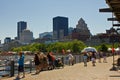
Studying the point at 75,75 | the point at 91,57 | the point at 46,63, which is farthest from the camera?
the point at 91,57

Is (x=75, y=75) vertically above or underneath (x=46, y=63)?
underneath

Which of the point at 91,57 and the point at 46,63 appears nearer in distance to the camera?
the point at 46,63

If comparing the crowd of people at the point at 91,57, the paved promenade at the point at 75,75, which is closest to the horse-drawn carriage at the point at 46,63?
the paved promenade at the point at 75,75

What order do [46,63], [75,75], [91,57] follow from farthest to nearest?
[91,57] → [46,63] → [75,75]

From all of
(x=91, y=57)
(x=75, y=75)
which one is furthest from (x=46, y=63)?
(x=91, y=57)

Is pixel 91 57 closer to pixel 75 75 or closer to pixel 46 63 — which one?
pixel 46 63

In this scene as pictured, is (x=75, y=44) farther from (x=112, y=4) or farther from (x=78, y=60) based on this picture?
(x=112, y=4)

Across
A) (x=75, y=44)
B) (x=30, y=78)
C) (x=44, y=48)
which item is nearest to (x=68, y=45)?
(x=75, y=44)

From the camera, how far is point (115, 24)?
82.5ft

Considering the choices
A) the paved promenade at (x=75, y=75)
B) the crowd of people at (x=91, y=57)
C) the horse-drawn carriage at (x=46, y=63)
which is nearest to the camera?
the paved promenade at (x=75, y=75)

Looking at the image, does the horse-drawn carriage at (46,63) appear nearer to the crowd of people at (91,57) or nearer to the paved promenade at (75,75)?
the paved promenade at (75,75)

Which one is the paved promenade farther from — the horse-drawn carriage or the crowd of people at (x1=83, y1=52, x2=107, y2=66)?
the crowd of people at (x1=83, y1=52, x2=107, y2=66)

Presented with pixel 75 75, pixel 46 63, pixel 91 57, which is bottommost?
pixel 75 75

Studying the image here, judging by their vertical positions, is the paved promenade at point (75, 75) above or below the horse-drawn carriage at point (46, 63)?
below
